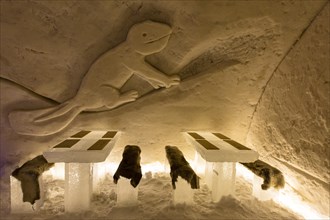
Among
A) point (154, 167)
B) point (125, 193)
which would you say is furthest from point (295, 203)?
point (125, 193)

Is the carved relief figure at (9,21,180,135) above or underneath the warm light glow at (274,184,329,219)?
above

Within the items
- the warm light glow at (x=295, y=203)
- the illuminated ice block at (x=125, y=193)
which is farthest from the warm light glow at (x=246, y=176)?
the illuminated ice block at (x=125, y=193)

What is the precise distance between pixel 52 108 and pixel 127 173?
2.72 ft

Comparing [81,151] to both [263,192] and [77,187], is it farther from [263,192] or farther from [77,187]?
[263,192]

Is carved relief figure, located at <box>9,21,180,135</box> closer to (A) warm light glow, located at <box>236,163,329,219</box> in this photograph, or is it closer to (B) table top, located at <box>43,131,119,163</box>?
(B) table top, located at <box>43,131,119,163</box>

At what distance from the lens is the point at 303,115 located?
1.63 meters

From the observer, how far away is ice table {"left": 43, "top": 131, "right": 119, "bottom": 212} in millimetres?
1397

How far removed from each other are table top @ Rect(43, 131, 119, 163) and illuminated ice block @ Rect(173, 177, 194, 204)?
1.63 feet

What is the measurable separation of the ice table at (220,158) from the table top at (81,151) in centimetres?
62

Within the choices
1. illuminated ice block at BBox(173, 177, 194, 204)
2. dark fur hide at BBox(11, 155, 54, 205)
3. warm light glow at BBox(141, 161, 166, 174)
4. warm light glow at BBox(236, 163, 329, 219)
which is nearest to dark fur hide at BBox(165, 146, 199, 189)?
illuminated ice block at BBox(173, 177, 194, 204)

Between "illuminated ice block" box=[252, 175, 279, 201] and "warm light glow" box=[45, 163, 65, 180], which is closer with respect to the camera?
"illuminated ice block" box=[252, 175, 279, 201]

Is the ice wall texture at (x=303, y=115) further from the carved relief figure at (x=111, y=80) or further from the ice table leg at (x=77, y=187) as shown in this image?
the ice table leg at (x=77, y=187)

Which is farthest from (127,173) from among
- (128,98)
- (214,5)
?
(214,5)

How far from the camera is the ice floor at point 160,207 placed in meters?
1.45
